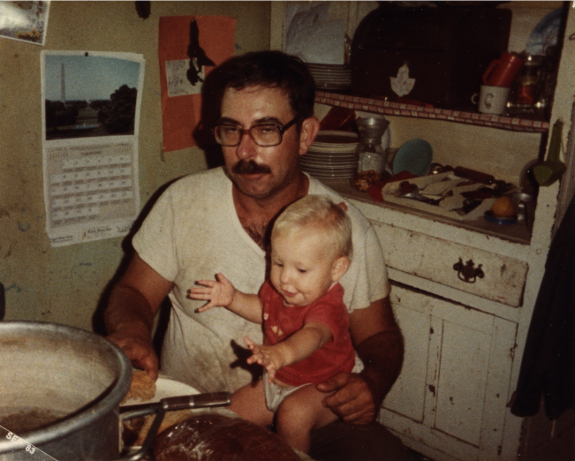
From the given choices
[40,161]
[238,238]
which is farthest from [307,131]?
[40,161]

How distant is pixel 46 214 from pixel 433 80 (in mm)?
1678

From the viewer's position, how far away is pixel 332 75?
8.94ft

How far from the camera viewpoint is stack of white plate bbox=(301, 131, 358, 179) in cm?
264

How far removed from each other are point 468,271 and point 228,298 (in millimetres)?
1058

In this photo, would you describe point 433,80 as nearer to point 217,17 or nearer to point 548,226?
point 548,226

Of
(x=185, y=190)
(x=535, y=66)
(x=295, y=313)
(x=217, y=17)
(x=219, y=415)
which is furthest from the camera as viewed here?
(x=217, y=17)

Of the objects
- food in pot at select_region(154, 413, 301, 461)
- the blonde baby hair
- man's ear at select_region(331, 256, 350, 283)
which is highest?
the blonde baby hair

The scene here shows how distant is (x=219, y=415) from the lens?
1.03 metres

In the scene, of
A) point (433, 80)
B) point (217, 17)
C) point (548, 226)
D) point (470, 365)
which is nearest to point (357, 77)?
point (433, 80)

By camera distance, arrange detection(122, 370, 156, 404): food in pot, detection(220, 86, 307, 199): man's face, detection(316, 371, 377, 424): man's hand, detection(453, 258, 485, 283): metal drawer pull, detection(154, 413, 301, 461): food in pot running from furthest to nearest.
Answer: detection(453, 258, 485, 283): metal drawer pull
detection(220, 86, 307, 199): man's face
detection(316, 371, 377, 424): man's hand
detection(122, 370, 156, 404): food in pot
detection(154, 413, 301, 461): food in pot

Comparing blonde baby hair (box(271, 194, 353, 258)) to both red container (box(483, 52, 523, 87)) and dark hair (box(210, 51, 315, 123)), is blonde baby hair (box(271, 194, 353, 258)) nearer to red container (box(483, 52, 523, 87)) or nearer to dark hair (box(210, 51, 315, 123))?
dark hair (box(210, 51, 315, 123))

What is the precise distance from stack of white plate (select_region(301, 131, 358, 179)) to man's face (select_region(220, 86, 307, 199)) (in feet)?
2.91

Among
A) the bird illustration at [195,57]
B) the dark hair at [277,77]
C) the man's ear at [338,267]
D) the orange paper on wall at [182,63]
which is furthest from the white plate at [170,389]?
the bird illustration at [195,57]

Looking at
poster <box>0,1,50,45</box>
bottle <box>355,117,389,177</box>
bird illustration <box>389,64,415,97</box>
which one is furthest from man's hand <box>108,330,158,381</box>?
bird illustration <box>389,64,415,97</box>
